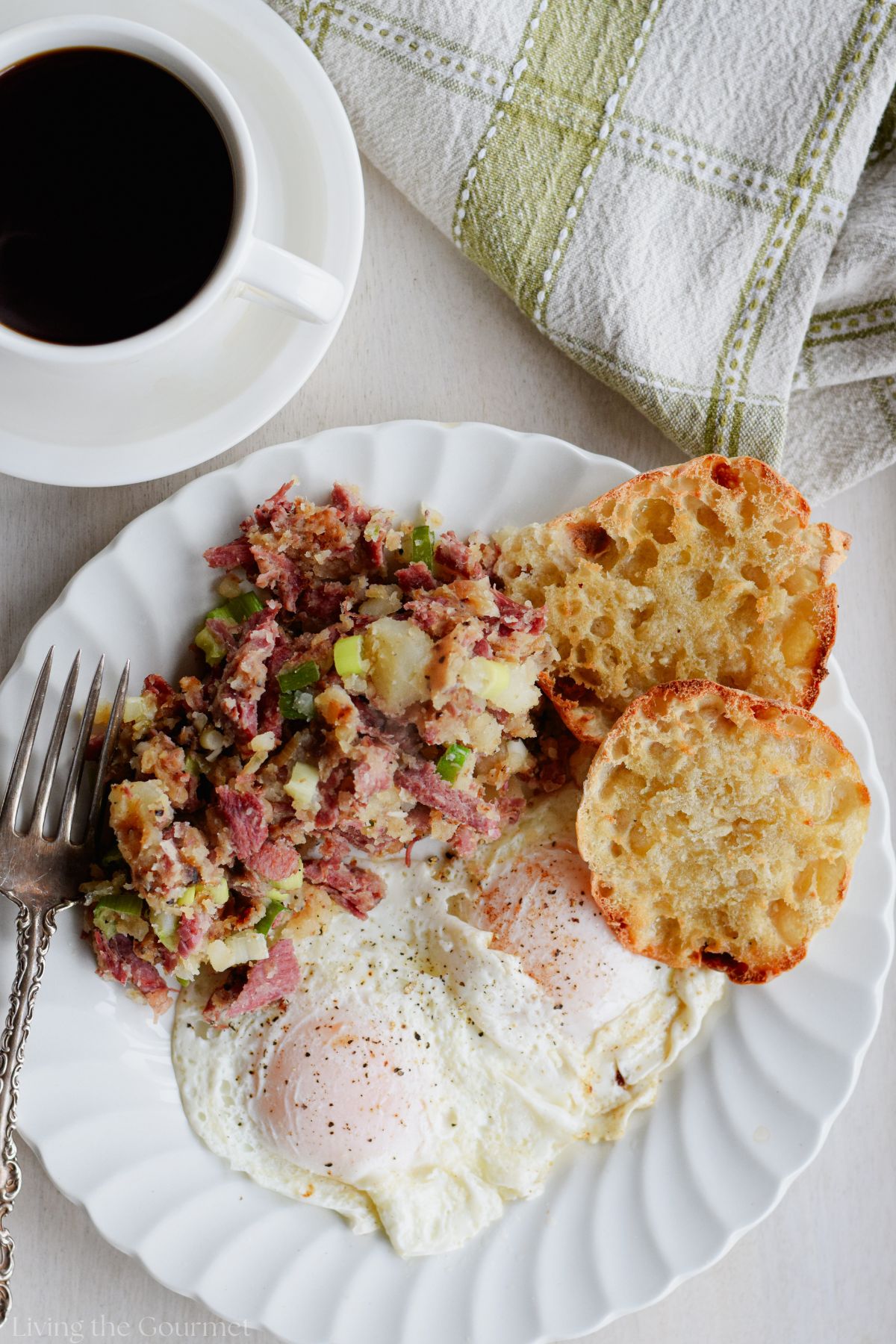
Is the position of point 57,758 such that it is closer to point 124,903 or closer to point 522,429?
point 124,903

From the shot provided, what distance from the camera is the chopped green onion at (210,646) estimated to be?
8.39 feet

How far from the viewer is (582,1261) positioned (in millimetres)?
2623

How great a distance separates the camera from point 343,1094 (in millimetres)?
2564

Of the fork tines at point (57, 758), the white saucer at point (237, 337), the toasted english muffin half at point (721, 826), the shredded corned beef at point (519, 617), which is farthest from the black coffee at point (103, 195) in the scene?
the toasted english muffin half at point (721, 826)

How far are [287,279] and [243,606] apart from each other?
834 mm

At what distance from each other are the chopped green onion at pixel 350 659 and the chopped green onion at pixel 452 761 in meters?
0.26

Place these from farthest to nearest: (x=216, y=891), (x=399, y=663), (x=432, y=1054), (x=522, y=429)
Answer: (x=522, y=429), (x=432, y=1054), (x=216, y=891), (x=399, y=663)

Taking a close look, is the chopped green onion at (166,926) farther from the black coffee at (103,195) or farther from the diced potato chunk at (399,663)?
the black coffee at (103,195)

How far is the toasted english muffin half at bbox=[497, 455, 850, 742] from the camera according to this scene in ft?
8.48

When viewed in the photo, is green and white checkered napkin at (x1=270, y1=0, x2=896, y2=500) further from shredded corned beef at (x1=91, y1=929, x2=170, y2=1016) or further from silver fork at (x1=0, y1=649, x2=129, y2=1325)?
shredded corned beef at (x1=91, y1=929, x2=170, y2=1016)

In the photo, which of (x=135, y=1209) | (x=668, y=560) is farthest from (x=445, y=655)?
(x=135, y=1209)

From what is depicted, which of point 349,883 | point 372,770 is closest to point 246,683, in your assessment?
point 372,770

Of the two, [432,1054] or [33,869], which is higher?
[33,869]

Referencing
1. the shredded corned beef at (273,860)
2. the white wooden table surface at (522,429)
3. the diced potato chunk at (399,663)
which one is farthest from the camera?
the white wooden table surface at (522,429)
